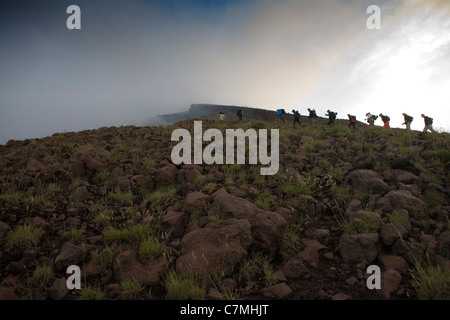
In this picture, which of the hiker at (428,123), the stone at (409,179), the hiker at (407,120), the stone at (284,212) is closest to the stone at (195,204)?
the stone at (284,212)

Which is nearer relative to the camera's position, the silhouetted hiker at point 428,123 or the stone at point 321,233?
the stone at point 321,233

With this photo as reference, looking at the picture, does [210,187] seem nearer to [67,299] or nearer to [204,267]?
[204,267]

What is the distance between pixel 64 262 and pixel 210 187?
2901 mm

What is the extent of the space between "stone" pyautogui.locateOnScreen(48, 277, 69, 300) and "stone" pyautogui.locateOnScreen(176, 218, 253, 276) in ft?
4.53

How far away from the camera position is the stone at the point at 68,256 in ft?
10.7

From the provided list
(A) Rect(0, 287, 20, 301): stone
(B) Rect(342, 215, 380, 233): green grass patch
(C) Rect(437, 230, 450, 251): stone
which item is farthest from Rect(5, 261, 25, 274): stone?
(C) Rect(437, 230, 450, 251): stone

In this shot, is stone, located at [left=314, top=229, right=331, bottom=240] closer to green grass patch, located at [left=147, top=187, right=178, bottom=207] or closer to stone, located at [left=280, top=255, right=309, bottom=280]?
stone, located at [left=280, top=255, right=309, bottom=280]

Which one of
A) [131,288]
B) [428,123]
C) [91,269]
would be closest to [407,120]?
[428,123]

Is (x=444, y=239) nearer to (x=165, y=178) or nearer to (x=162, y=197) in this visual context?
(x=162, y=197)

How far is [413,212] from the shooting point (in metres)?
3.95

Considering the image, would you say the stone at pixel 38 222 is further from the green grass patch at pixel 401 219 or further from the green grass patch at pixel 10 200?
the green grass patch at pixel 401 219

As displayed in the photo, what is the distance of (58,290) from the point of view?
2879 millimetres

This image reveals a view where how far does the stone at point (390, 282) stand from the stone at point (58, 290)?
3784mm

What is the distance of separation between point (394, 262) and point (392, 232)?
0.47 metres
